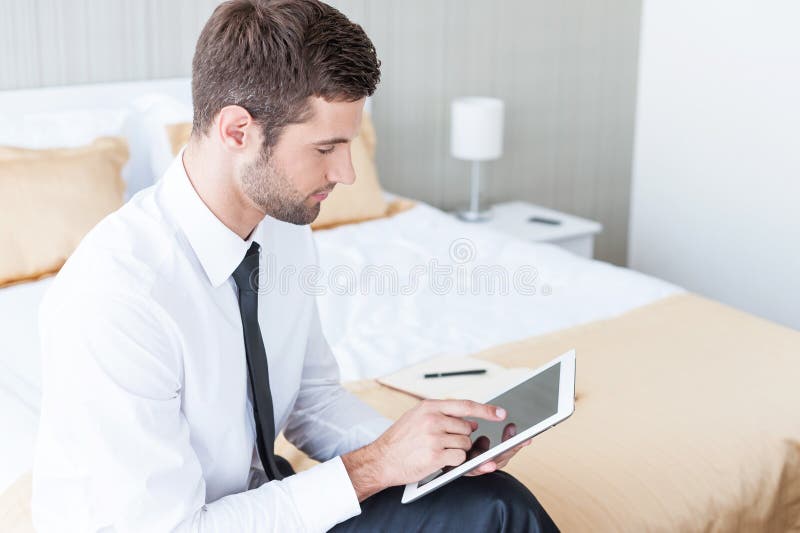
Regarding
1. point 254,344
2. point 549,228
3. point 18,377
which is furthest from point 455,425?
point 549,228

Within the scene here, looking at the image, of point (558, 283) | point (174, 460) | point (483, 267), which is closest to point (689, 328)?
point (558, 283)

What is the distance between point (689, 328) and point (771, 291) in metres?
1.56

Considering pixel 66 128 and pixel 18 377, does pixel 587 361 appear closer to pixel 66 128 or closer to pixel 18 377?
pixel 18 377

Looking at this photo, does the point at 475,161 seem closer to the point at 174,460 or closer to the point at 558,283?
the point at 558,283

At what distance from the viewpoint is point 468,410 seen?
4.06ft

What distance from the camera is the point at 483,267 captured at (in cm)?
256

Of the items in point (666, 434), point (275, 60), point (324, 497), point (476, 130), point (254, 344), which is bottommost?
point (666, 434)

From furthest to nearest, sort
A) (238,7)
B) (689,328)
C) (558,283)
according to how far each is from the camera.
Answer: (558,283), (689,328), (238,7)

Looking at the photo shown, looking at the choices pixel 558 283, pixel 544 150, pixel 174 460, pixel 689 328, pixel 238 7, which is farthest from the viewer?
pixel 544 150

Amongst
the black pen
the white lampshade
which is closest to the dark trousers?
the black pen

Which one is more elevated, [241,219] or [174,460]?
[241,219]

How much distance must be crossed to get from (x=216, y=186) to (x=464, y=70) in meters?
2.49

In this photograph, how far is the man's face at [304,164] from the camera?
47.5 inches

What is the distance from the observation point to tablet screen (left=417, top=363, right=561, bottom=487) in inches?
48.0
